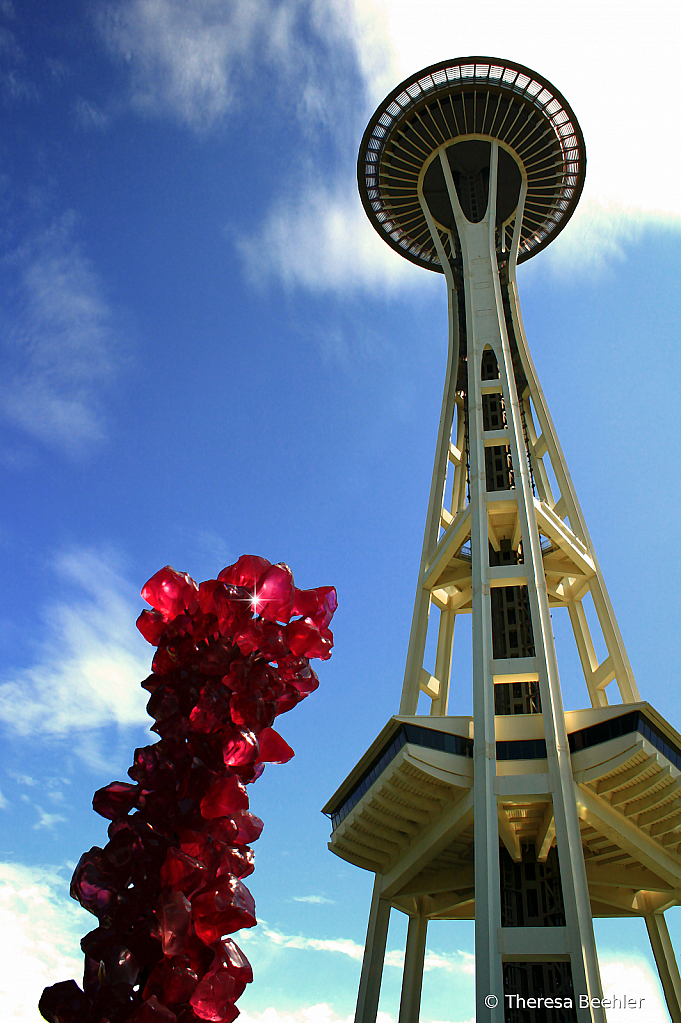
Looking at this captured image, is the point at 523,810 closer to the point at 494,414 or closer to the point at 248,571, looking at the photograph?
the point at 494,414

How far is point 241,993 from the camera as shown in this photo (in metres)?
3.03

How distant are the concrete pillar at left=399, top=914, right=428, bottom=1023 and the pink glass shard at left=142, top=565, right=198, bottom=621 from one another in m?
33.2

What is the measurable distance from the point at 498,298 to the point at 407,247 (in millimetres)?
13661

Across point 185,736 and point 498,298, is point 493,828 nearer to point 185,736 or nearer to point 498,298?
point 185,736

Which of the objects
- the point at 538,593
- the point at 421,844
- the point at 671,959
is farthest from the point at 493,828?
the point at 671,959

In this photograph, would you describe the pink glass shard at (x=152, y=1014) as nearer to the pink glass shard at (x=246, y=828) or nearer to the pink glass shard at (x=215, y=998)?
the pink glass shard at (x=215, y=998)

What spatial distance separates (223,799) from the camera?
3.19 m

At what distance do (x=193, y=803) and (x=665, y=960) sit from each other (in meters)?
33.8

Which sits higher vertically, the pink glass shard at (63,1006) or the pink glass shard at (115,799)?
the pink glass shard at (115,799)

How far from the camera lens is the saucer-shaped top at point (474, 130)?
41125mm

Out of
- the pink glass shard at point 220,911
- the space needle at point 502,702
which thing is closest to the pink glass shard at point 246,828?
the pink glass shard at point 220,911

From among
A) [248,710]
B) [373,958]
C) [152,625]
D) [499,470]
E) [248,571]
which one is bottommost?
[248,710]

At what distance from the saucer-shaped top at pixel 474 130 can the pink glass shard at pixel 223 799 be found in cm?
4686

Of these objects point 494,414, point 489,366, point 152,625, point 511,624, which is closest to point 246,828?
point 152,625
